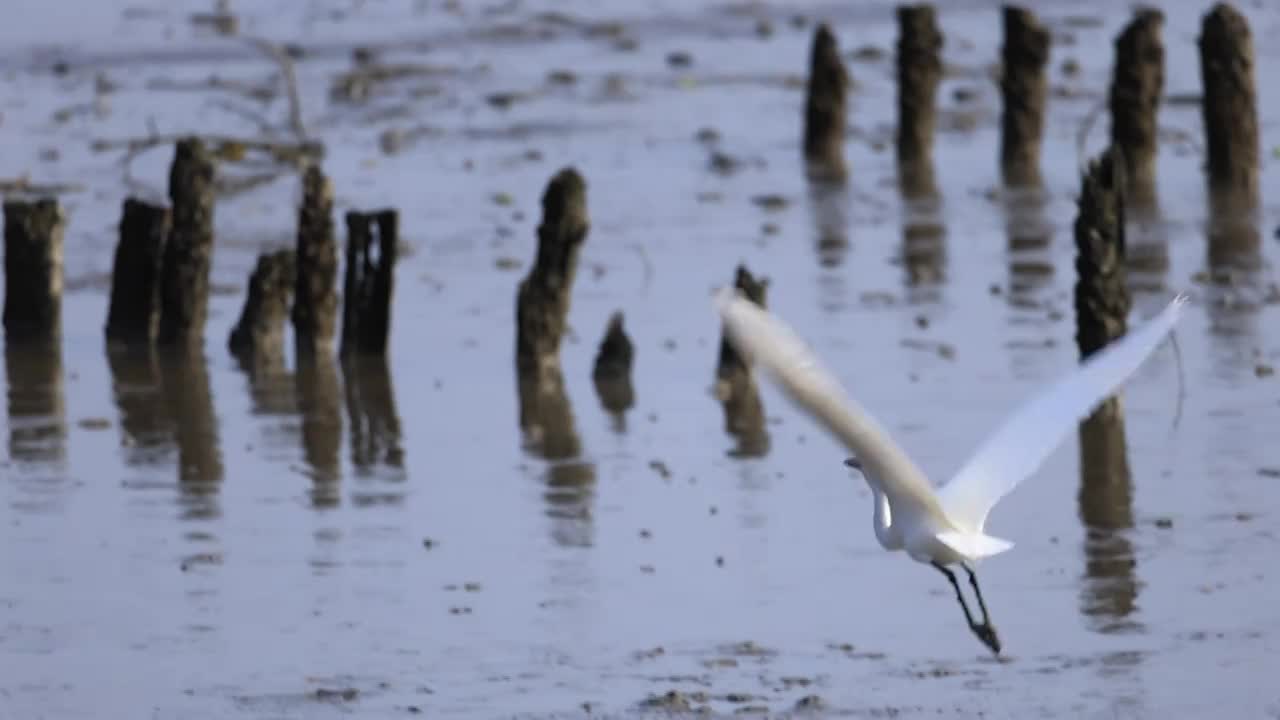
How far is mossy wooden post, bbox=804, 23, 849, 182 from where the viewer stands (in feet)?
79.3

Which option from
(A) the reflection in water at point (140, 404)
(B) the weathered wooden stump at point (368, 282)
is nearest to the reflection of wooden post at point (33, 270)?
(A) the reflection in water at point (140, 404)

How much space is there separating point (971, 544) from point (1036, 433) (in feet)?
1.81

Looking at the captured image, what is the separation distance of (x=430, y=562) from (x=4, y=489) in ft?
9.22

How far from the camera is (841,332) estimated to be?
55.6 ft

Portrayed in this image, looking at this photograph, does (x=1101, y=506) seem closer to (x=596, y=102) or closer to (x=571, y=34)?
(x=596, y=102)

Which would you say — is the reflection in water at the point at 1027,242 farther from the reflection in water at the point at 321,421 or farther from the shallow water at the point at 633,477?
the reflection in water at the point at 321,421

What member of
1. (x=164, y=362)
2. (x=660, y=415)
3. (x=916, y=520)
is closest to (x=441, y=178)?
(x=164, y=362)

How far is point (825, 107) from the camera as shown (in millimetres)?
24406

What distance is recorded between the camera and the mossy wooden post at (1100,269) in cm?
1404

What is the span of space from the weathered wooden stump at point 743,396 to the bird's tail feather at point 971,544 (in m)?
5.59

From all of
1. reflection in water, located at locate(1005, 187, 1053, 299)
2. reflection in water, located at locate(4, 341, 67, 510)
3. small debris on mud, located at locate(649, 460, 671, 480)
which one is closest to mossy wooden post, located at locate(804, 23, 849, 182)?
reflection in water, located at locate(1005, 187, 1053, 299)

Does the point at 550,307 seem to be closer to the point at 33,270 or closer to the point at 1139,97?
the point at 33,270

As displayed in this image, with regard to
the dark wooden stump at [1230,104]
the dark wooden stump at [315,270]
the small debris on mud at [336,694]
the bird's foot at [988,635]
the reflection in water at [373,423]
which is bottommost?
the small debris on mud at [336,694]

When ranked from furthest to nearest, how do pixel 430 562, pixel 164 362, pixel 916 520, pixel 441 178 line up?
pixel 441 178, pixel 164 362, pixel 430 562, pixel 916 520
